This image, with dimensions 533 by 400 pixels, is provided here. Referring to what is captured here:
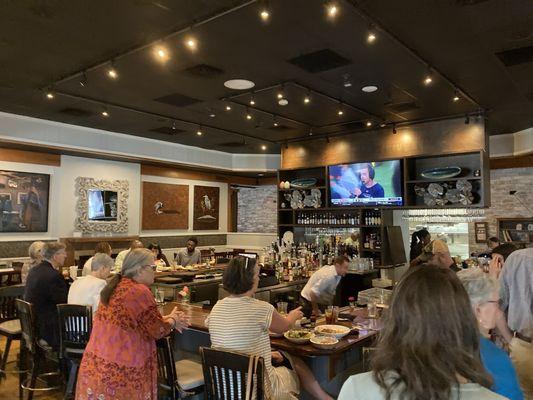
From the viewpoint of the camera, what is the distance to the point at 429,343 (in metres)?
1.21

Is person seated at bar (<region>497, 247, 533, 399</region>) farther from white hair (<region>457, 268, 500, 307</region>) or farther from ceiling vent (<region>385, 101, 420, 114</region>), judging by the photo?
ceiling vent (<region>385, 101, 420, 114</region>)

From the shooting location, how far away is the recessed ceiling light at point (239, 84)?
554cm

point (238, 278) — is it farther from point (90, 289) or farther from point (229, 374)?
point (90, 289)

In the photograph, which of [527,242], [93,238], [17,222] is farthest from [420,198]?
[17,222]

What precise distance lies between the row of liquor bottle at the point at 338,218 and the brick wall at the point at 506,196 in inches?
105

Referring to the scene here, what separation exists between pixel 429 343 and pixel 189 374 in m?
2.42

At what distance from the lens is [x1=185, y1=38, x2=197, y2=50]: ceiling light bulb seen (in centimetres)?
430

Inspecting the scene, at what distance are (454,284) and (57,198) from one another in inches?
342

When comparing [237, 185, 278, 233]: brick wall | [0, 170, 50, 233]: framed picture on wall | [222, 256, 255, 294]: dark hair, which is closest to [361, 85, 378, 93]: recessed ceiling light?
[222, 256, 255, 294]: dark hair

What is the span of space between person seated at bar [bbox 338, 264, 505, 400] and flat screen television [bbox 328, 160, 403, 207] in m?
6.66

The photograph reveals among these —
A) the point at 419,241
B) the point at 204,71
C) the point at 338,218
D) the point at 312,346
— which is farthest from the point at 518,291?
the point at 338,218

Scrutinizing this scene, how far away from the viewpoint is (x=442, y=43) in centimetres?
440

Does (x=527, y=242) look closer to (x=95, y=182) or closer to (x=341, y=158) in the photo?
(x=341, y=158)

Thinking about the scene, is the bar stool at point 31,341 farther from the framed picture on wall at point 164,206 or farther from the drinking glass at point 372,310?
the framed picture on wall at point 164,206
